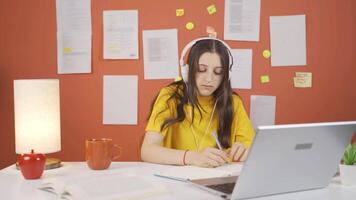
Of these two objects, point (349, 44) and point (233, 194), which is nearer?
point (233, 194)

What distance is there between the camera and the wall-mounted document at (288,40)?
8.52 feet

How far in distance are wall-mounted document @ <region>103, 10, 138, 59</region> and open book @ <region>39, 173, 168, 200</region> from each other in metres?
1.49

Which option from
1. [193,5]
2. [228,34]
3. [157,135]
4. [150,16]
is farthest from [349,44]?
[157,135]

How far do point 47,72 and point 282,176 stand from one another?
6.28ft

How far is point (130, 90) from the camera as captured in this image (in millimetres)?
2631

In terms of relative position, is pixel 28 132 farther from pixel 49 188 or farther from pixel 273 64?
pixel 273 64

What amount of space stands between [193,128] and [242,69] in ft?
2.61

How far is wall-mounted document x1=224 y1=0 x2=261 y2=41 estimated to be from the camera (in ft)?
8.50

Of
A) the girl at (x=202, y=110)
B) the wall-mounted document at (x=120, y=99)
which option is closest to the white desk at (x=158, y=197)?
the girl at (x=202, y=110)

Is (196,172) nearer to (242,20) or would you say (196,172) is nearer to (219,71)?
(219,71)

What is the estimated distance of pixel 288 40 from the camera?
2.60m

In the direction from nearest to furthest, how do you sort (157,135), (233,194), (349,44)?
(233,194) → (157,135) → (349,44)

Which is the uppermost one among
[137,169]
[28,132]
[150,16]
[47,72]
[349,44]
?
[150,16]

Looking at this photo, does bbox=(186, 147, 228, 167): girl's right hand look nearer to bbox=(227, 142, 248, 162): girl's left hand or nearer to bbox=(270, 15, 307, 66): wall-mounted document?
bbox=(227, 142, 248, 162): girl's left hand
